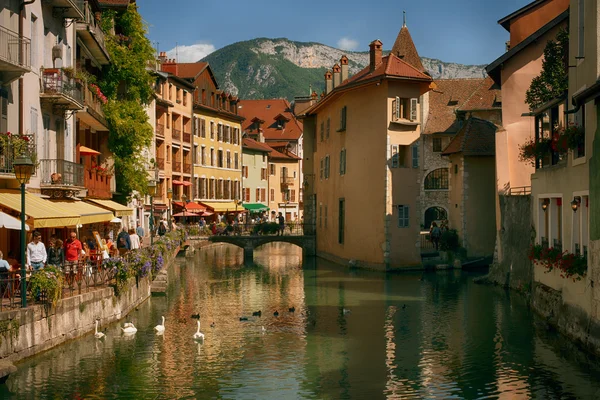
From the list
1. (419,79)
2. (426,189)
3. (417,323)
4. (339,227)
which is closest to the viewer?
(417,323)

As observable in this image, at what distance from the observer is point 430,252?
165ft

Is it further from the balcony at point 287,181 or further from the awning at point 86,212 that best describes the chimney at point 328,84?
the balcony at point 287,181

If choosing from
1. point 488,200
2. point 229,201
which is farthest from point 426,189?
point 488,200

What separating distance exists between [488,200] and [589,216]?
89.4 feet

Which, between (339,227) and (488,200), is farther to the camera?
(339,227)

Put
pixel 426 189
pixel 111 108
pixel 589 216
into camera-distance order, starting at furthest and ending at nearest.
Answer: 1. pixel 426 189
2. pixel 111 108
3. pixel 589 216

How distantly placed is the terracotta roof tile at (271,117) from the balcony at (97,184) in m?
65.4

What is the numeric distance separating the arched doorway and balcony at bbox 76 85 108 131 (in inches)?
1655

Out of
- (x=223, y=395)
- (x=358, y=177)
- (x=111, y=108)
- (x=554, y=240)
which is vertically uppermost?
(x=111, y=108)

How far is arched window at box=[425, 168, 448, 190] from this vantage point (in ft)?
241

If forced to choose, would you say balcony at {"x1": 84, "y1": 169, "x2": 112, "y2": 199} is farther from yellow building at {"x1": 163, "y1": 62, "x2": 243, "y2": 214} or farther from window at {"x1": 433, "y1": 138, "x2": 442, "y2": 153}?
window at {"x1": 433, "y1": 138, "x2": 442, "y2": 153}

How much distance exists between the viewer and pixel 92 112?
113 feet

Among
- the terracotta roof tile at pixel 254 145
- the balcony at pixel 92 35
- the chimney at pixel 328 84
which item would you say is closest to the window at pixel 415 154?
the balcony at pixel 92 35

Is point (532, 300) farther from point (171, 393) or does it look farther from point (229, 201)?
point (229, 201)
